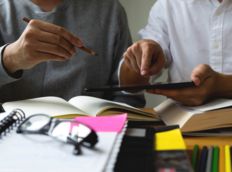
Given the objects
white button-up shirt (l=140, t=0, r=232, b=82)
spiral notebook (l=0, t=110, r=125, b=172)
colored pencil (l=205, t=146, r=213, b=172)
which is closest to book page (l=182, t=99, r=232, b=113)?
colored pencil (l=205, t=146, r=213, b=172)

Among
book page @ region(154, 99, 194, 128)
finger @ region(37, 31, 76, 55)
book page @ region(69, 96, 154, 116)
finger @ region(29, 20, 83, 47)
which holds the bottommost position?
book page @ region(154, 99, 194, 128)

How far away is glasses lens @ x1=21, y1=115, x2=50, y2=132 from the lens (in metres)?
0.43

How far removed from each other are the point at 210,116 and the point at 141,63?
20 centimetres

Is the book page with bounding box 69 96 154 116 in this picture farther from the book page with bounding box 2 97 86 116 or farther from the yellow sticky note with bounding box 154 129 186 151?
the yellow sticky note with bounding box 154 129 186 151

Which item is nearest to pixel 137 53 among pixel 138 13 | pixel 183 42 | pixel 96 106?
pixel 96 106

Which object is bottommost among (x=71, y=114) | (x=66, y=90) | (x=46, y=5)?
(x=66, y=90)

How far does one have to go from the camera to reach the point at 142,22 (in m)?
1.35

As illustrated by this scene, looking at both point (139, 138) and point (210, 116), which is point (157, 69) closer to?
point (210, 116)

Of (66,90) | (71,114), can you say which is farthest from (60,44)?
(66,90)

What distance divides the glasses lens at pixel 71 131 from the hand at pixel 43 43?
0.27 m

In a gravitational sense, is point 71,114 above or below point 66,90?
above

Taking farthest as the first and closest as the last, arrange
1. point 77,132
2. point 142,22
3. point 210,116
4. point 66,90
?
point 142,22 < point 66,90 < point 210,116 < point 77,132

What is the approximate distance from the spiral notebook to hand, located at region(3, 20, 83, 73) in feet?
0.84

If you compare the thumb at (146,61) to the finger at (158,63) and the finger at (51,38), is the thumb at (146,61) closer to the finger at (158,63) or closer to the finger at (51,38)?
the finger at (158,63)
